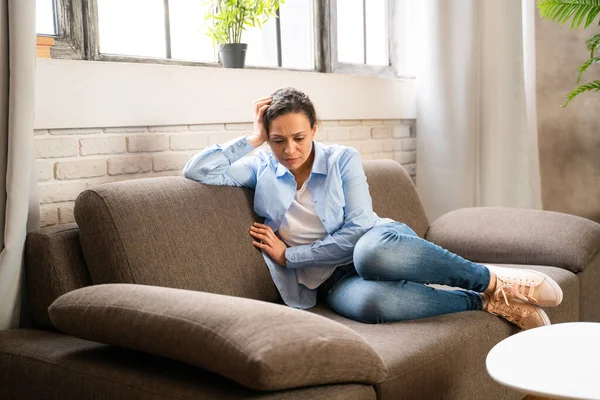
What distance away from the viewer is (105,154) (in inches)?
91.8

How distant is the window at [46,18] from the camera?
2.37m

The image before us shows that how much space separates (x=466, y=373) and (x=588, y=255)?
95cm

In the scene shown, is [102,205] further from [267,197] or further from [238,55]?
[238,55]

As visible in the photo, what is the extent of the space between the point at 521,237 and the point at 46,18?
1.83 m

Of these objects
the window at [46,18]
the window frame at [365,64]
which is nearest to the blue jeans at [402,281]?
the window at [46,18]

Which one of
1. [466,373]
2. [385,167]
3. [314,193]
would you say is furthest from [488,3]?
[466,373]

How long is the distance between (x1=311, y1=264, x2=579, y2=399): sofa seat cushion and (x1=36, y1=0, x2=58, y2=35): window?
1240mm

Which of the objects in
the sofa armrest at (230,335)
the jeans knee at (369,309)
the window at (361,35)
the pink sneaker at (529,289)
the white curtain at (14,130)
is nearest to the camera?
the sofa armrest at (230,335)

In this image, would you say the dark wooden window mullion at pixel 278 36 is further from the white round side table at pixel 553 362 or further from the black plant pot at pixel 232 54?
the white round side table at pixel 553 362

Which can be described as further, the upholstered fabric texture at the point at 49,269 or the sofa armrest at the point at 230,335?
the upholstered fabric texture at the point at 49,269

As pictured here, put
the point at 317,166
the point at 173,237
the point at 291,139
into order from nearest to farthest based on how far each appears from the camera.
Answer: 1. the point at 173,237
2. the point at 291,139
3. the point at 317,166

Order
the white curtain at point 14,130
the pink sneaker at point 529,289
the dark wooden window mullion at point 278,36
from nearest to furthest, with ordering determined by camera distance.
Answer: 1. the white curtain at point 14,130
2. the pink sneaker at point 529,289
3. the dark wooden window mullion at point 278,36

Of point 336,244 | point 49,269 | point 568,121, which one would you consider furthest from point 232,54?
point 568,121

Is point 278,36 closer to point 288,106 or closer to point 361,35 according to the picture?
point 361,35
